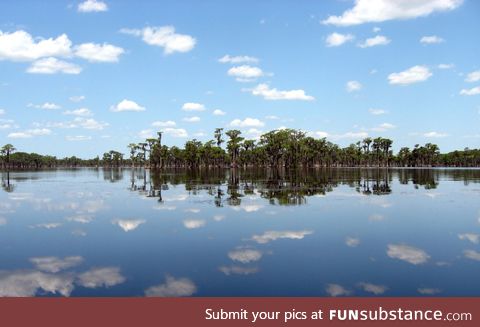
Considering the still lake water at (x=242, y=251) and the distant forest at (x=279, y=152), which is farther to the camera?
the distant forest at (x=279, y=152)

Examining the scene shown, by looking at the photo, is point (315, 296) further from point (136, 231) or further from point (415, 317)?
Result: point (136, 231)

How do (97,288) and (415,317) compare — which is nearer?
(415,317)

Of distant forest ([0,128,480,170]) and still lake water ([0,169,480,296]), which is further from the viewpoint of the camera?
distant forest ([0,128,480,170])

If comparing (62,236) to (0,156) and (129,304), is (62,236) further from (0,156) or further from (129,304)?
(0,156)

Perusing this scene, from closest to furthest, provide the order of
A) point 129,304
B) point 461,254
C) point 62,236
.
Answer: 1. point 129,304
2. point 461,254
3. point 62,236

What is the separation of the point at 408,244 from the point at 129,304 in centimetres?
1073

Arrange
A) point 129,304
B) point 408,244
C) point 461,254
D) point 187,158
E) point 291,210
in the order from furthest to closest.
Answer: point 187,158 < point 291,210 < point 408,244 < point 461,254 < point 129,304

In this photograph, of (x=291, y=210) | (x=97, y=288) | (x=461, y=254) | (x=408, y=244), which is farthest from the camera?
Answer: (x=291, y=210)

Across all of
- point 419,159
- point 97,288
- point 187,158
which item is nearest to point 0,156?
point 187,158

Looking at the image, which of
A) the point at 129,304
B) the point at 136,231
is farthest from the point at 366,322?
the point at 136,231

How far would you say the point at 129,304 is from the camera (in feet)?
31.2

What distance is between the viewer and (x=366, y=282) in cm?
1078

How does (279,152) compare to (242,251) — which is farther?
(279,152)

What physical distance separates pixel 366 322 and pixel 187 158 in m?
164
